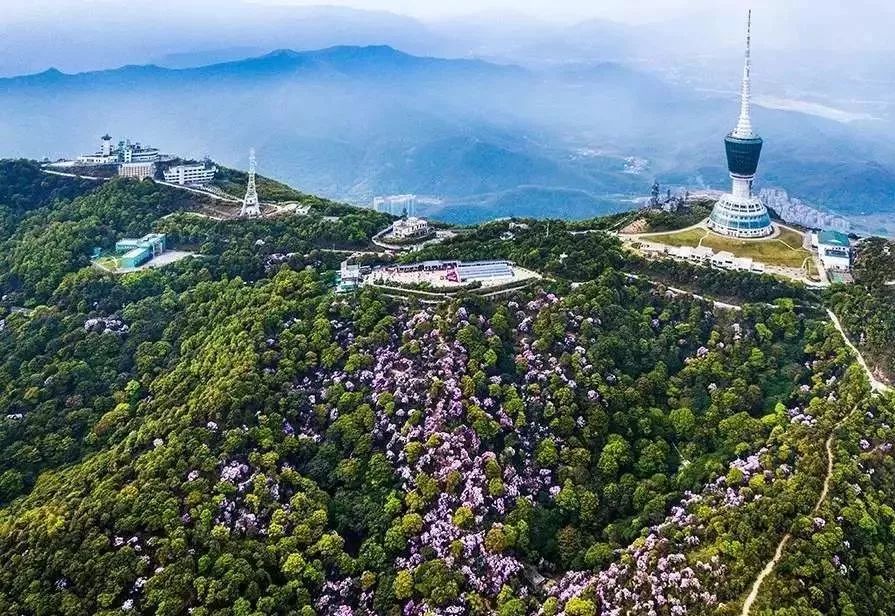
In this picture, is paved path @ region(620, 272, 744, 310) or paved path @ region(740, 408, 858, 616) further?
paved path @ region(620, 272, 744, 310)

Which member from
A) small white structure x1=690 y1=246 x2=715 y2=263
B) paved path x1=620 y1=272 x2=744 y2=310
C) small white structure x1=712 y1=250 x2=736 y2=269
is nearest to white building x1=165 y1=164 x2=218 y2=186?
paved path x1=620 y1=272 x2=744 y2=310

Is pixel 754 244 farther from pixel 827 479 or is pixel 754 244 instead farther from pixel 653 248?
pixel 827 479

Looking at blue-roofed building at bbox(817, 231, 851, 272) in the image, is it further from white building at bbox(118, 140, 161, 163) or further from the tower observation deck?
white building at bbox(118, 140, 161, 163)

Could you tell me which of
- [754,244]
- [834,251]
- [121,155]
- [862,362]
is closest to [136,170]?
[121,155]

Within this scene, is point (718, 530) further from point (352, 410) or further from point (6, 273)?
point (6, 273)

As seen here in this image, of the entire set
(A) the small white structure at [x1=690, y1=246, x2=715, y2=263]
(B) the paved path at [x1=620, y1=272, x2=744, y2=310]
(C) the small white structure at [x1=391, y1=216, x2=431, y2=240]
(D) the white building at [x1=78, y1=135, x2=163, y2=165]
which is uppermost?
(D) the white building at [x1=78, y1=135, x2=163, y2=165]

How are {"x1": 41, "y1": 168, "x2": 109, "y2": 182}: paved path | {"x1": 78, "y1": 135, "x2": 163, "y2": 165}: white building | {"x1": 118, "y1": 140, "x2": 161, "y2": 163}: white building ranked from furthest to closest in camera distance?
1. {"x1": 118, "y1": 140, "x2": 161, "y2": 163}: white building
2. {"x1": 78, "y1": 135, "x2": 163, "y2": 165}: white building
3. {"x1": 41, "y1": 168, "x2": 109, "y2": 182}: paved path
